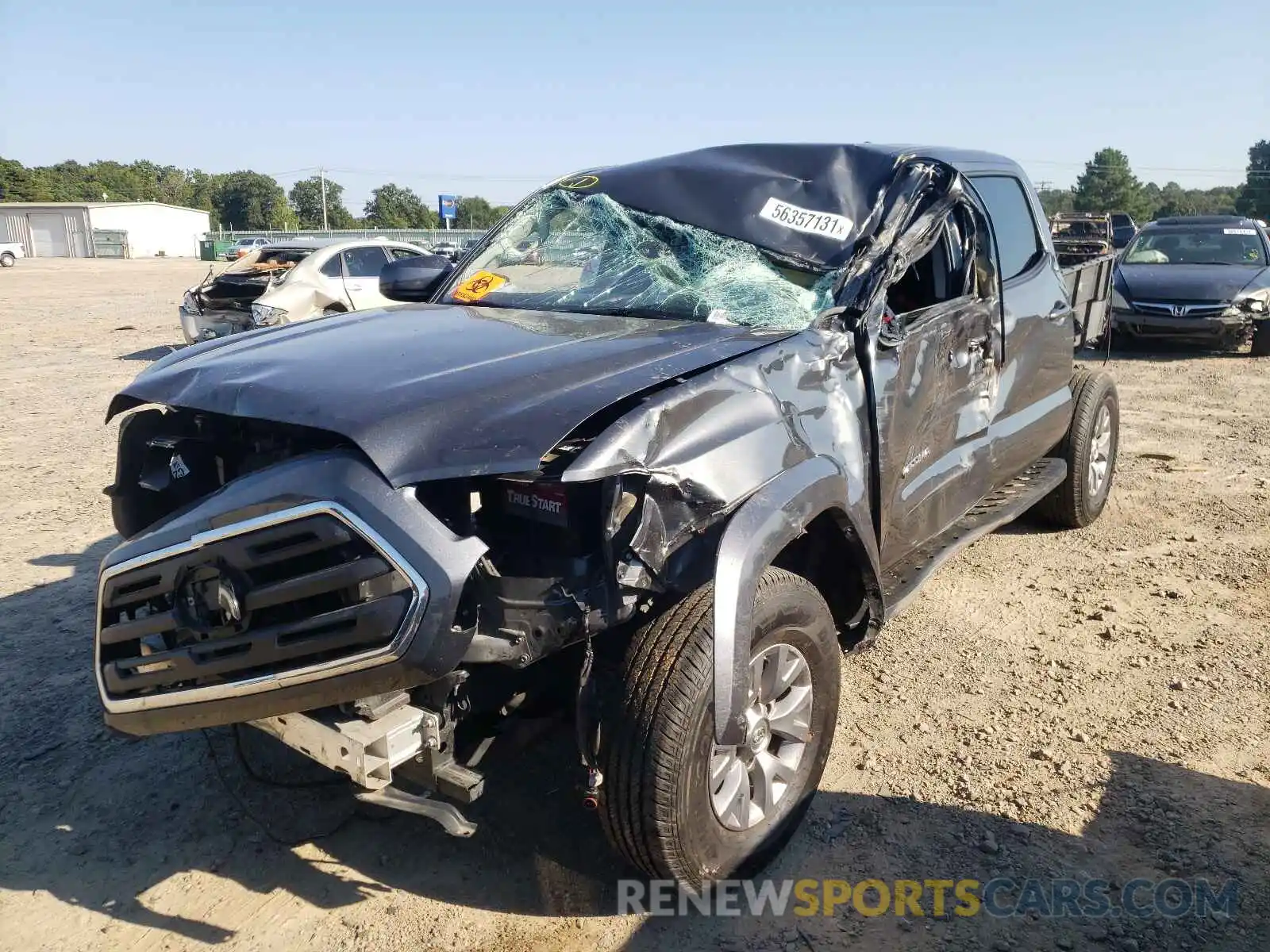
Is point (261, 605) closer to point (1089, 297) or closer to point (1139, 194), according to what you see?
point (1089, 297)

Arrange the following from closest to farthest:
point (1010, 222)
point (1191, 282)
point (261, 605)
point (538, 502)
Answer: point (261, 605) < point (538, 502) < point (1010, 222) < point (1191, 282)

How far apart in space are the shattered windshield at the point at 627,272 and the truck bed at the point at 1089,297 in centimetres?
232

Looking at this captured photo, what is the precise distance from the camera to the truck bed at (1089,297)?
204 inches

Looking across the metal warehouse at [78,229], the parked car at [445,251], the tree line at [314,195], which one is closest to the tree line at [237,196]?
the tree line at [314,195]

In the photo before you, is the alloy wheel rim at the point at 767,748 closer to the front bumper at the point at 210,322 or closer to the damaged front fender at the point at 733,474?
the damaged front fender at the point at 733,474

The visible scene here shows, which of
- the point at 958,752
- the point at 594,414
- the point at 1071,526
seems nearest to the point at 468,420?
the point at 594,414

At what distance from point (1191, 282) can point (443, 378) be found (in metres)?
11.6

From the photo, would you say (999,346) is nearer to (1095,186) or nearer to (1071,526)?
(1071,526)

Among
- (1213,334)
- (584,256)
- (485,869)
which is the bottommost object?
(485,869)

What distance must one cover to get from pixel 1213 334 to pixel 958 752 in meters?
10.1

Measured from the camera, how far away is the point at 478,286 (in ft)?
13.4

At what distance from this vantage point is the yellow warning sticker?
401cm

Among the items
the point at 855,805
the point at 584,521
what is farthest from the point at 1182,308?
the point at 584,521

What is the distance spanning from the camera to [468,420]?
2324 millimetres
